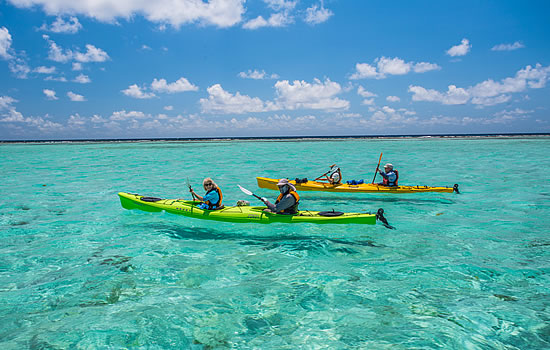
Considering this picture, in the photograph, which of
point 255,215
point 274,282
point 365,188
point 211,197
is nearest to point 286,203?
point 255,215

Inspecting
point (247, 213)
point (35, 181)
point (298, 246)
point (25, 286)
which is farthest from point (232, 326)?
point (35, 181)

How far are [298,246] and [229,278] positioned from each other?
2345 mm

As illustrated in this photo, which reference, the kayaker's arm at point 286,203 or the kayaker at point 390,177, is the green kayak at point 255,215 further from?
the kayaker at point 390,177

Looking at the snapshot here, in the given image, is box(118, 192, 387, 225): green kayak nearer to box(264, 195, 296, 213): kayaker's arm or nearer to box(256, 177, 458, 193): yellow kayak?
box(264, 195, 296, 213): kayaker's arm

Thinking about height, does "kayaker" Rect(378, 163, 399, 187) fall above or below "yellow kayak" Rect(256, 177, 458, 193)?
above

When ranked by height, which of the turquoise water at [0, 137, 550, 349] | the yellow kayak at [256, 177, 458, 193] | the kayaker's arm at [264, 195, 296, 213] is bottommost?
the turquoise water at [0, 137, 550, 349]

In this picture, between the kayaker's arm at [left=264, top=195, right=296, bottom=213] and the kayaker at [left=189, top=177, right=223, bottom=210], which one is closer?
the kayaker's arm at [left=264, top=195, right=296, bottom=213]

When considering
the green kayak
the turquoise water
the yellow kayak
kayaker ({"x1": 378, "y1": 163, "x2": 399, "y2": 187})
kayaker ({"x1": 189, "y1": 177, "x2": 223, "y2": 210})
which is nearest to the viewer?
the turquoise water

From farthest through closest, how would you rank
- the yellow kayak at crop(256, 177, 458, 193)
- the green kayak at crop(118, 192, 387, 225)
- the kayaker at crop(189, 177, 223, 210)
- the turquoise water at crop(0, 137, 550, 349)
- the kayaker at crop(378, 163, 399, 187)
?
1. the kayaker at crop(378, 163, 399, 187)
2. the yellow kayak at crop(256, 177, 458, 193)
3. the kayaker at crop(189, 177, 223, 210)
4. the green kayak at crop(118, 192, 387, 225)
5. the turquoise water at crop(0, 137, 550, 349)

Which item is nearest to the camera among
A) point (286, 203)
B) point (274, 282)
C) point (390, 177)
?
point (274, 282)

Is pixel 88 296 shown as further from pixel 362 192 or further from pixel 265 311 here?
pixel 362 192

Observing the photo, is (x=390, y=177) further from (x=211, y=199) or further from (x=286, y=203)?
(x=211, y=199)

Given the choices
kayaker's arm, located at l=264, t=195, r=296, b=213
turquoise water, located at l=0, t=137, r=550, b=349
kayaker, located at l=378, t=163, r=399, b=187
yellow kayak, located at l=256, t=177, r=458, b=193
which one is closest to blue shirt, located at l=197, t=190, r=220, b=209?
turquoise water, located at l=0, t=137, r=550, b=349

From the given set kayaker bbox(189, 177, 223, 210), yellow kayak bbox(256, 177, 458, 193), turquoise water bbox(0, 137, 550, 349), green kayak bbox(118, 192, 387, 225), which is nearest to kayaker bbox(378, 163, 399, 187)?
yellow kayak bbox(256, 177, 458, 193)
